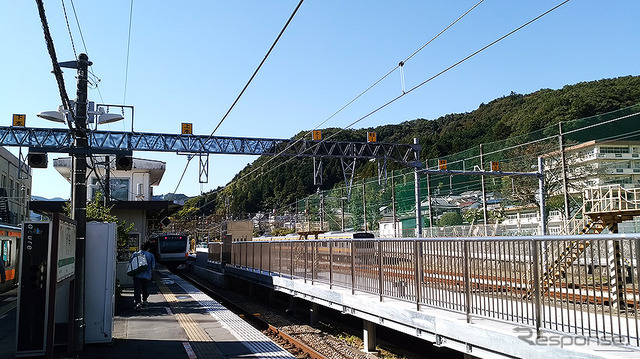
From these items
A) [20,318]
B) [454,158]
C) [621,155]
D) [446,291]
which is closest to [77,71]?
[20,318]

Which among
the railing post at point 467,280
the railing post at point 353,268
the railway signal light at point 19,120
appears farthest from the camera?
the railway signal light at point 19,120

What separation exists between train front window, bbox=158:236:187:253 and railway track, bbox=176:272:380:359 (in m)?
23.7

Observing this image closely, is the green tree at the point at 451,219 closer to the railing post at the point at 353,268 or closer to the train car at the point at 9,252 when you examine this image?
the train car at the point at 9,252

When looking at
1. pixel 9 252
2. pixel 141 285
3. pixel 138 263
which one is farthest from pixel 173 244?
pixel 138 263

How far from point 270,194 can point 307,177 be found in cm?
1179

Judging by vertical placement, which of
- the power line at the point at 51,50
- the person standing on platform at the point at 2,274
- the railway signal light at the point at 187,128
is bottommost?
the person standing on platform at the point at 2,274

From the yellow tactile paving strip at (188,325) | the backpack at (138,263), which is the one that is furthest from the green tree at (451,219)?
the backpack at (138,263)

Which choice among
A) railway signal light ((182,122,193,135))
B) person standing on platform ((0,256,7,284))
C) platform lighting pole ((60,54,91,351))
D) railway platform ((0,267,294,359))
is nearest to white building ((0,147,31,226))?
railway signal light ((182,122,193,135))

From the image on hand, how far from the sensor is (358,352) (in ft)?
36.6

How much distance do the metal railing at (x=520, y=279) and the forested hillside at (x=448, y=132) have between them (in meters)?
25.6

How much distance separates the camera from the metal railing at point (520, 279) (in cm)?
554

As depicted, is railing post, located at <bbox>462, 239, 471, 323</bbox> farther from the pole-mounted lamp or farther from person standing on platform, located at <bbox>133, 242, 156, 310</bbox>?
person standing on platform, located at <bbox>133, 242, 156, 310</bbox>

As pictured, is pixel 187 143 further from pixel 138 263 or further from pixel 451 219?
pixel 451 219

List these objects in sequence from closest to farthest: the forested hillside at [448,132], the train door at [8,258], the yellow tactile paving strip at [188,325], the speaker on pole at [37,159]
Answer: the yellow tactile paving strip at [188,325] → the speaker on pole at [37,159] → the train door at [8,258] → the forested hillside at [448,132]
